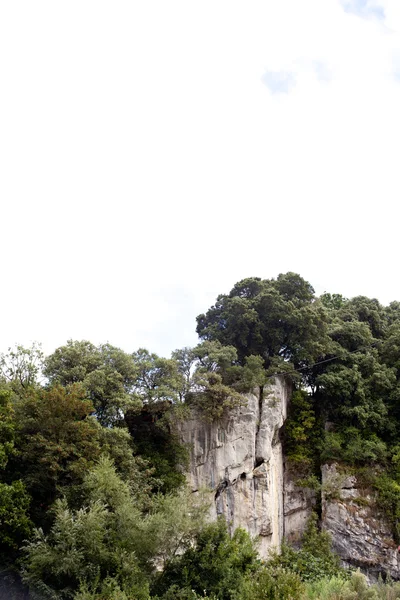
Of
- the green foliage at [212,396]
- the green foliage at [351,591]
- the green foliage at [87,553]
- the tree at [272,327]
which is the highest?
the tree at [272,327]

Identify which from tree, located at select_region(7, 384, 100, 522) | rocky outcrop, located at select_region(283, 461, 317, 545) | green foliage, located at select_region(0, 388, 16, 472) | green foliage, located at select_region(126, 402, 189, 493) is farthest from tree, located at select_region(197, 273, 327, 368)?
green foliage, located at select_region(0, 388, 16, 472)

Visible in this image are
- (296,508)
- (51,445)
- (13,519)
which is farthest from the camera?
(296,508)

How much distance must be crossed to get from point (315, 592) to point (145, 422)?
972cm

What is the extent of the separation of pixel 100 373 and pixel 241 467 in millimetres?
8285

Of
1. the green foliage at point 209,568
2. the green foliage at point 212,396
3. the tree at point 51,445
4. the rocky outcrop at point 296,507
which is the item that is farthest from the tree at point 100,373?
the rocky outcrop at point 296,507

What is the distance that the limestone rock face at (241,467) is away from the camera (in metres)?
23.0

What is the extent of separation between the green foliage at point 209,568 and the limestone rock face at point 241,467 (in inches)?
248

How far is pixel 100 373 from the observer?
67.1ft

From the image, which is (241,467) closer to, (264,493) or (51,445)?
(264,493)

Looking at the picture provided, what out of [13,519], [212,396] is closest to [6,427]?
[13,519]

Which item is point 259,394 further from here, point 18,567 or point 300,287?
point 18,567

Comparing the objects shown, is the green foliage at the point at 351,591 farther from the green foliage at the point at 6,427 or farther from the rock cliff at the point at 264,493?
the green foliage at the point at 6,427

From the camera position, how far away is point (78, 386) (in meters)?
19.0

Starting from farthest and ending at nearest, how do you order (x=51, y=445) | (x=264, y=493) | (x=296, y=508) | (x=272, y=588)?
(x=296, y=508), (x=264, y=493), (x=51, y=445), (x=272, y=588)
